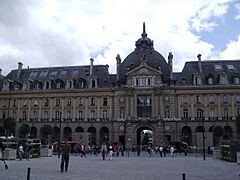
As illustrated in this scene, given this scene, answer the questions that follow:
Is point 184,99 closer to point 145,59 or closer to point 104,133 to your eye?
point 145,59

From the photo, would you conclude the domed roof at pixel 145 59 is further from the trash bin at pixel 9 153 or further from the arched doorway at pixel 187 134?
the trash bin at pixel 9 153

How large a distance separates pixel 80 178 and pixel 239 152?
17996 millimetres

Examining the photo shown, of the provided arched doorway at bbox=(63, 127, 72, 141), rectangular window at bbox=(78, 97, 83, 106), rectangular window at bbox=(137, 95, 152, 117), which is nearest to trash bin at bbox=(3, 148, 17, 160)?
rectangular window at bbox=(137, 95, 152, 117)

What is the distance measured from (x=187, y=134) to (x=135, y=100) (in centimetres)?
1415

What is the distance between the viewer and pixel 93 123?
2916 inches

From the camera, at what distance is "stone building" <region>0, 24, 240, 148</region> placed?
232 feet

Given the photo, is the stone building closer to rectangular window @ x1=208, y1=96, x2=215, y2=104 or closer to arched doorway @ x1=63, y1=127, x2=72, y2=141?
rectangular window @ x1=208, y1=96, x2=215, y2=104

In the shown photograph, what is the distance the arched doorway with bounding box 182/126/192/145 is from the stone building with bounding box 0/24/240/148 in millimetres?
226

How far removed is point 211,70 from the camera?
2970 inches

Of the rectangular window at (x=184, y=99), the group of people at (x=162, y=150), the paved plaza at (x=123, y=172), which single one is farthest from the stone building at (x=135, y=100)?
the paved plaza at (x=123, y=172)

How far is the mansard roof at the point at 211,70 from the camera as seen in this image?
7338cm

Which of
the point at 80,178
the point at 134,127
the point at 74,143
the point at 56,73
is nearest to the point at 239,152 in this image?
the point at 80,178

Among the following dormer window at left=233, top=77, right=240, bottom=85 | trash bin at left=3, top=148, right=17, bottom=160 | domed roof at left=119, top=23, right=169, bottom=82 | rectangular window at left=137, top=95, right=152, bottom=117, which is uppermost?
domed roof at left=119, top=23, right=169, bottom=82

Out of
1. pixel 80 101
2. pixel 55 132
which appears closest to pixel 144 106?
pixel 80 101
